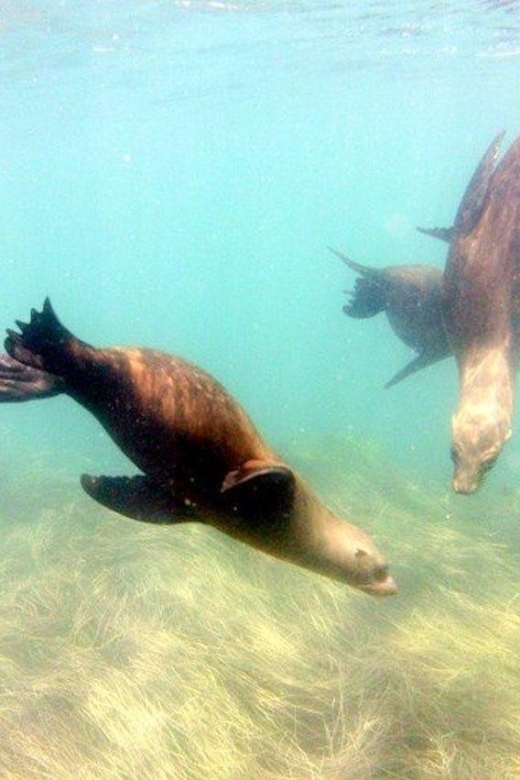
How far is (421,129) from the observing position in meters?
54.8

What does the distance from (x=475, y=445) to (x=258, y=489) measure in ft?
6.55

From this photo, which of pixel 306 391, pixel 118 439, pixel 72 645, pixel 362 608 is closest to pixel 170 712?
pixel 72 645

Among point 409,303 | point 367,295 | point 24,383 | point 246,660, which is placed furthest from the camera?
point 367,295

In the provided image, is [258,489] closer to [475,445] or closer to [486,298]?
[475,445]

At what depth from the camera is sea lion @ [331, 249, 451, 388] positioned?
301 inches

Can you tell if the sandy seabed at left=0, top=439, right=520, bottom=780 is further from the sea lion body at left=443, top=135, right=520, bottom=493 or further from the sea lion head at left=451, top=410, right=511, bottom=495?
the sea lion body at left=443, top=135, right=520, bottom=493

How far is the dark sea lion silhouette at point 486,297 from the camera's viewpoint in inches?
182

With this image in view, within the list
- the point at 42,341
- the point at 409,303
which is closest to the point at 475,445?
the point at 42,341

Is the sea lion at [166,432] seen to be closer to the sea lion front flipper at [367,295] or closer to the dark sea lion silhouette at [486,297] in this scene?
the dark sea lion silhouette at [486,297]

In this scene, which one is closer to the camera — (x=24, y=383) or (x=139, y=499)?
(x=24, y=383)

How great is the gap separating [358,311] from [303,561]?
5.09 meters

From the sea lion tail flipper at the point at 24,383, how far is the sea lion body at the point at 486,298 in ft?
8.22

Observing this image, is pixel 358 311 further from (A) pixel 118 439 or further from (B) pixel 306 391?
(B) pixel 306 391

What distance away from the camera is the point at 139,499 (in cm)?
301
